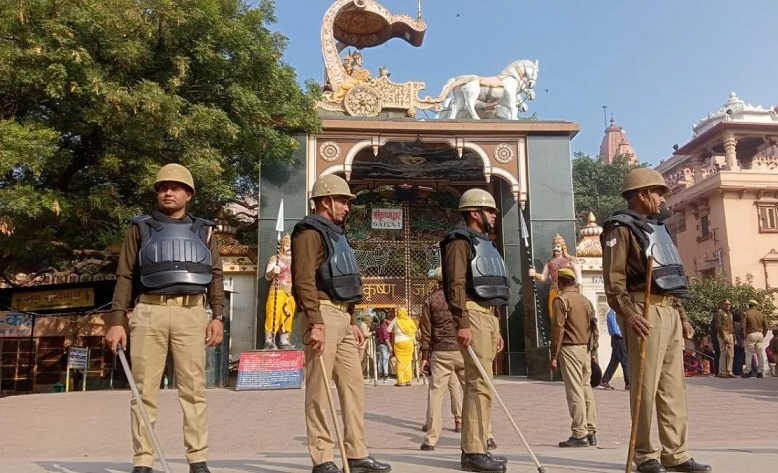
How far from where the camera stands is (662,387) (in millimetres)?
4410

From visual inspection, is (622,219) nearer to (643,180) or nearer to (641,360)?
(643,180)

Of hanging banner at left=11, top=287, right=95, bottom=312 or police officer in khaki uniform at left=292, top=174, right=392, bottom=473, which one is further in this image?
hanging banner at left=11, top=287, right=95, bottom=312

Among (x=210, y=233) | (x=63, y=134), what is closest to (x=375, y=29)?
(x=63, y=134)

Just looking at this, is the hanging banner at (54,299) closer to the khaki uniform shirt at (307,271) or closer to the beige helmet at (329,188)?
the beige helmet at (329,188)

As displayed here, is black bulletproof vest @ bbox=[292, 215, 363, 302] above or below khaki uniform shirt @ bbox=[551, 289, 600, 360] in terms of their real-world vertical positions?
above

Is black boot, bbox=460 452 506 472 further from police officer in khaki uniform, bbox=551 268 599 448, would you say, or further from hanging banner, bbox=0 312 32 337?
hanging banner, bbox=0 312 32 337

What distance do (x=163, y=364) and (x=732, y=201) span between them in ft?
91.6

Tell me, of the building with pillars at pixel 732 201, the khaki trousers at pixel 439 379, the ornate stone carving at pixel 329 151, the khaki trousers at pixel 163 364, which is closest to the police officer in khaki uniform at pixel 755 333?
the ornate stone carving at pixel 329 151

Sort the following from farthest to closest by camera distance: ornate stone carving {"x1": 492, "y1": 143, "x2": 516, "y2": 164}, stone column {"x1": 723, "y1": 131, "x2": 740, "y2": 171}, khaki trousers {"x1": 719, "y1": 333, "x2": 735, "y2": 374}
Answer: stone column {"x1": 723, "y1": 131, "x2": 740, "y2": 171} < ornate stone carving {"x1": 492, "y1": 143, "x2": 516, "y2": 164} < khaki trousers {"x1": 719, "y1": 333, "x2": 735, "y2": 374}

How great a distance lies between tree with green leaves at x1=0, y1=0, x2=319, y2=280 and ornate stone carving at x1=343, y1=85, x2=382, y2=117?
1.70 meters

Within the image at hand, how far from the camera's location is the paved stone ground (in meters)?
4.87

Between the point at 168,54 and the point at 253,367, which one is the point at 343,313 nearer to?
the point at 253,367

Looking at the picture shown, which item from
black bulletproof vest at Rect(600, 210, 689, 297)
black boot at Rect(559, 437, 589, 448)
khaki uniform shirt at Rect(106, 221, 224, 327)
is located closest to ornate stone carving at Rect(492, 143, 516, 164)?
black boot at Rect(559, 437, 589, 448)

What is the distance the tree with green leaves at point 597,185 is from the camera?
3378 centimetres
